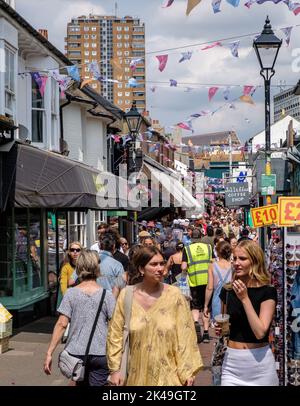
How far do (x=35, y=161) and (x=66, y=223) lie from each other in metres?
5.69

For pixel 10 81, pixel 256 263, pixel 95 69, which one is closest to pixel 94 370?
pixel 256 263

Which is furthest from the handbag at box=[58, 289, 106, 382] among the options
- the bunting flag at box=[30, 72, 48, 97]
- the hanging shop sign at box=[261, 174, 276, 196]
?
the bunting flag at box=[30, 72, 48, 97]

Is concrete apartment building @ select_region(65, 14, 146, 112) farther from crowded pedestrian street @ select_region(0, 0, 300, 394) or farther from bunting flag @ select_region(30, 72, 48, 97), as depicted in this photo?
bunting flag @ select_region(30, 72, 48, 97)

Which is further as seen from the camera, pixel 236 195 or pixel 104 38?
pixel 104 38

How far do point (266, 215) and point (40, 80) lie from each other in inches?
359

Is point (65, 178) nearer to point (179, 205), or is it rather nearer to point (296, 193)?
point (296, 193)

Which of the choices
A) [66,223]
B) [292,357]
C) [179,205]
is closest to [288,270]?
[292,357]

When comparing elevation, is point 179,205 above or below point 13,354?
above

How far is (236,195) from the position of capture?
71.6 feet

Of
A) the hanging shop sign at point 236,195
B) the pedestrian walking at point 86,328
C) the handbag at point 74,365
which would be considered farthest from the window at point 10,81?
the hanging shop sign at point 236,195

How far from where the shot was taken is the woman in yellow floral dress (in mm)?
4875

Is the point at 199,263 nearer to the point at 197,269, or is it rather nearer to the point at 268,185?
the point at 197,269

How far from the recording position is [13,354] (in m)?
10.6

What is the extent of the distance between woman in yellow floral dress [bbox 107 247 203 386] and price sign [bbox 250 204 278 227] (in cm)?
317
